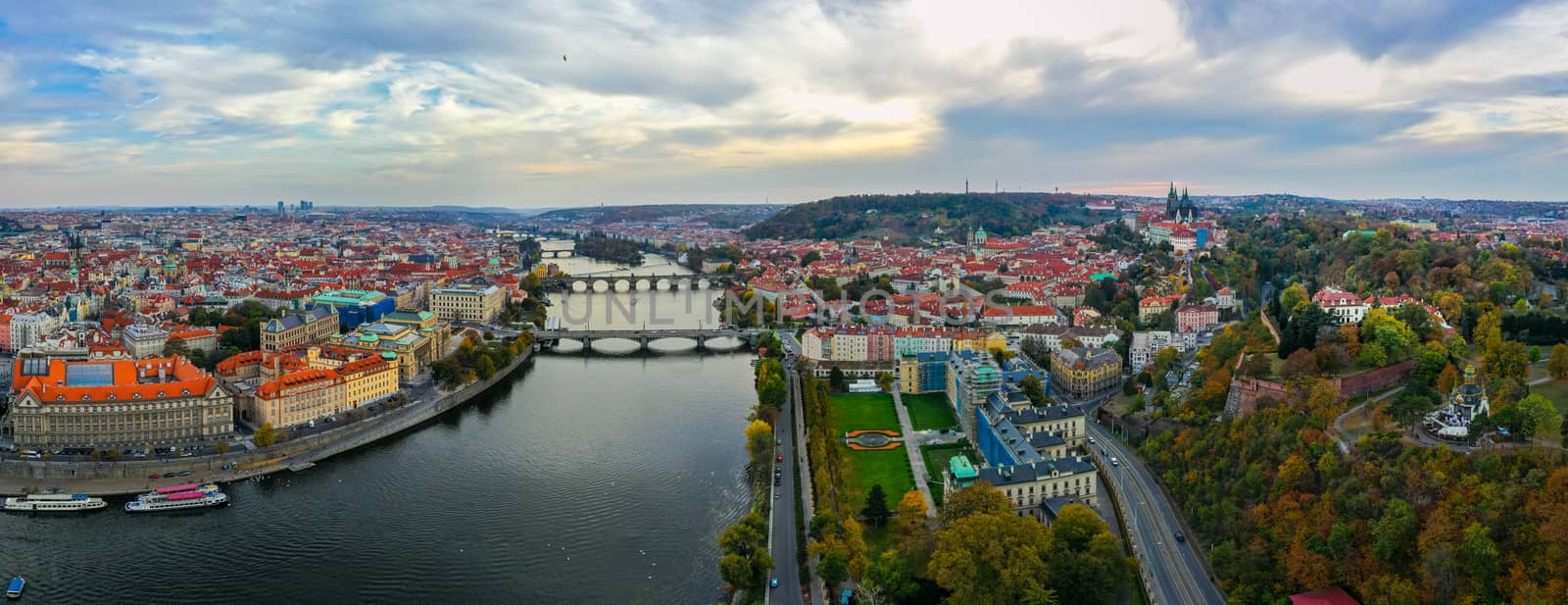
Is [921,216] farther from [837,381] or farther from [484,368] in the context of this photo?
[484,368]

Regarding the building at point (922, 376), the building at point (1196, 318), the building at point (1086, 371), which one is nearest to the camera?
the building at point (1086, 371)

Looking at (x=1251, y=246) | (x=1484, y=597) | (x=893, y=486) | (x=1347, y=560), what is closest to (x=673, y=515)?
(x=893, y=486)

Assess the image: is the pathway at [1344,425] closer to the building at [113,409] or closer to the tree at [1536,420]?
the tree at [1536,420]

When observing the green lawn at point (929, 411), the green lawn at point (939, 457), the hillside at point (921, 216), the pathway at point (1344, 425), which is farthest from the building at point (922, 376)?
the hillside at point (921, 216)

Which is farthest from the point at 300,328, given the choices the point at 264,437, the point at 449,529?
the point at 449,529

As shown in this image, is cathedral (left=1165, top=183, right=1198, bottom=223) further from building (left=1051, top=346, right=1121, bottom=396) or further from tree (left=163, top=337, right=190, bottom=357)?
tree (left=163, top=337, right=190, bottom=357)

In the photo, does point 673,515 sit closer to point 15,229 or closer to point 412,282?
point 412,282
